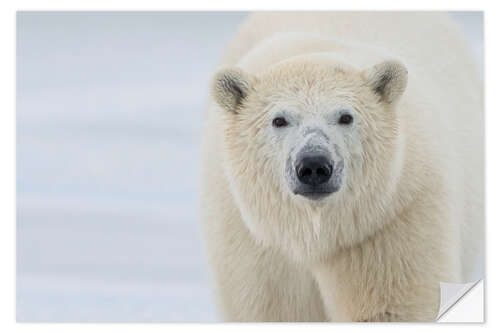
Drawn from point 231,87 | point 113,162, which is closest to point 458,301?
point 231,87

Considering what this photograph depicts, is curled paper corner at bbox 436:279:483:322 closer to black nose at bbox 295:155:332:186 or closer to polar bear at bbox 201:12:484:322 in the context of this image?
polar bear at bbox 201:12:484:322

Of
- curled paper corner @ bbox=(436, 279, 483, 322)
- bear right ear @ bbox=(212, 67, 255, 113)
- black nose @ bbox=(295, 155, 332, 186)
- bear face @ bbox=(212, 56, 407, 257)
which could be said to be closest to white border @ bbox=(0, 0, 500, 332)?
curled paper corner @ bbox=(436, 279, 483, 322)

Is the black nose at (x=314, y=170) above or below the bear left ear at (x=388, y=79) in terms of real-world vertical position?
below

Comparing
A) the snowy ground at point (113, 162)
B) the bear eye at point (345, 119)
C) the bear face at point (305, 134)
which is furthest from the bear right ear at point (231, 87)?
the snowy ground at point (113, 162)

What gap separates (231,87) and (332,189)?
74cm

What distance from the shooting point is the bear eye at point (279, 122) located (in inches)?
159

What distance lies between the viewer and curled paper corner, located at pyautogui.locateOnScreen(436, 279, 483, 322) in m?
4.36

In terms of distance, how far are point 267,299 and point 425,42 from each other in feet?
6.15

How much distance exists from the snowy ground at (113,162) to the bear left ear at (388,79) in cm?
106
